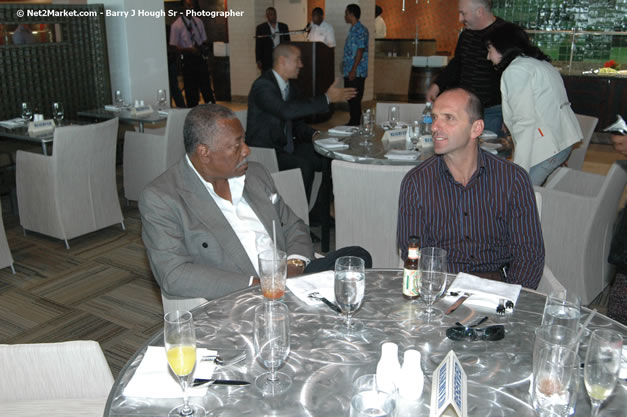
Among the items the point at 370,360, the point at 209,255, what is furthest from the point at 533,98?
the point at 370,360

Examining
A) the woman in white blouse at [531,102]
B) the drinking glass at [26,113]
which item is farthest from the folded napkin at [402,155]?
the drinking glass at [26,113]

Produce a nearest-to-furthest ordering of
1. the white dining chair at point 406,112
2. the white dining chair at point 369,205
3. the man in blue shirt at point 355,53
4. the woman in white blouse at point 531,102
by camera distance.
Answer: the white dining chair at point 369,205, the woman in white blouse at point 531,102, the white dining chair at point 406,112, the man in blue shirt at point 355,53

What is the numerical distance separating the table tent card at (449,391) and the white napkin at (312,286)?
0.59 m

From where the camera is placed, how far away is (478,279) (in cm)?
199

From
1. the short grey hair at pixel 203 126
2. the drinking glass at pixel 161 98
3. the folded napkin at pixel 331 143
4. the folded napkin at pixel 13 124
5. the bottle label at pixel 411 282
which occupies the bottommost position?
the bottle label at pixel 411 282

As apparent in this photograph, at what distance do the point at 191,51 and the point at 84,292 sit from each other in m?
6.68

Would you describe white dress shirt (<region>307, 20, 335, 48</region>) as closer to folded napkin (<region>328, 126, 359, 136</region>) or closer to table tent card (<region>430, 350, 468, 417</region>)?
folded napkin (<region>328, 126, 359, 136</region>)

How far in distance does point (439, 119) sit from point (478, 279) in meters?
0.82

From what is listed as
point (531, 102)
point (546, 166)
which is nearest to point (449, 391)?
point (531, 102)

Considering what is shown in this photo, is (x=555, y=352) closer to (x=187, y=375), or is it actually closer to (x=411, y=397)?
(x=411, y=397)

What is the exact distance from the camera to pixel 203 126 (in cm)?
246

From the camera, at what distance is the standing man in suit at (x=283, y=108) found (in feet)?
15.4

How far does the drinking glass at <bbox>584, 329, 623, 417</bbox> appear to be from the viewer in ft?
4.16

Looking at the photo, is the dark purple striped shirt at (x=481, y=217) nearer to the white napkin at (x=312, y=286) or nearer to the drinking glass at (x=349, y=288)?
the white napkin at (x=312, y=286)
